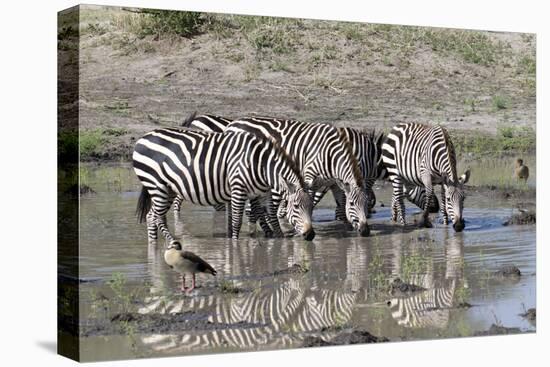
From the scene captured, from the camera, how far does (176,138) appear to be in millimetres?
13555

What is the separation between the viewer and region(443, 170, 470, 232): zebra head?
48.8 feet

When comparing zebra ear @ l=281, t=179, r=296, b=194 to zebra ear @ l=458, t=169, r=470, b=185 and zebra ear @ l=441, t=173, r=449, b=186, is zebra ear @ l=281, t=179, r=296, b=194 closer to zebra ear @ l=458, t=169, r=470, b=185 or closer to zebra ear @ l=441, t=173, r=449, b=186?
zebra ear @ l=441, t=173, r=449, b=186

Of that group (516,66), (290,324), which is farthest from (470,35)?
(290,324)

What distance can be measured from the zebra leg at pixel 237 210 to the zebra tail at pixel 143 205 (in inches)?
37.9

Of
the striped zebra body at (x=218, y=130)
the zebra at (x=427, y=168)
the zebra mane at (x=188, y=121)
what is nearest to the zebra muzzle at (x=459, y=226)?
the zebra at (x=427, y=168)

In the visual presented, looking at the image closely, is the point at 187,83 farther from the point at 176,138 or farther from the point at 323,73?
the point at 323,73

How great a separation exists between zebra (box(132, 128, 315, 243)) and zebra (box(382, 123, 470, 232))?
54.4 inches

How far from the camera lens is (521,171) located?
15406mm

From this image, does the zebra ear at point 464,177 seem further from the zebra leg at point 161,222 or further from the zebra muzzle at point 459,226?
the zebra leg at point 161,222

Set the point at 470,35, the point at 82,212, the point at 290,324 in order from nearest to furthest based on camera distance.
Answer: the point at 82,212
the point at 290,324
the point at 470,35

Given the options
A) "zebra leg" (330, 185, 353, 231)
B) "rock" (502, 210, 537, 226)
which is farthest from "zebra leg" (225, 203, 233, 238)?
"rock" (502, 210, 537, 226)

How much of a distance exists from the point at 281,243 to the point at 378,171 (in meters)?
1.69

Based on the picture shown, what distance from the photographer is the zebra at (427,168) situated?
48.4ft

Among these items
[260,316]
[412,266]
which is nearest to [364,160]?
[412,266]
